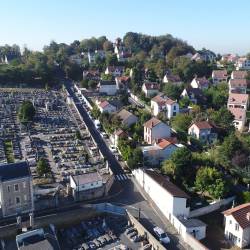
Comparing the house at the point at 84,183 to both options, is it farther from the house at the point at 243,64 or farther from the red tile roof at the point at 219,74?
the house at the point at 243,64

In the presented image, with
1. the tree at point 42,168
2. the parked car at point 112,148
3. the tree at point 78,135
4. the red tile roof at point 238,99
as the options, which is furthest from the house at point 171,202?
the red tile roof at point 238,99

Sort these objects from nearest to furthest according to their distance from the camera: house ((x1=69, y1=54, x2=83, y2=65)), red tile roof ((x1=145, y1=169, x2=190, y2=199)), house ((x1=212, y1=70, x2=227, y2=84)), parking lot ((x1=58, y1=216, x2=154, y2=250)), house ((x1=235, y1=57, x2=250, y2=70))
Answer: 1. parking lot ((x1=58, y1=216, x2=154, y2=250))
2. red tile roof ((x1=145, y1=169, x2=190, y2=199))
3. house ((x1=212, y1=70, x2=227, y2=84))
4. house ((x1=235, y1=57, x2=250, y2=70))
5. house ((x1=69, y1=54, x2=83, y2=65))

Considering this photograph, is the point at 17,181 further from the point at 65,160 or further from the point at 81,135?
the point at 81,135

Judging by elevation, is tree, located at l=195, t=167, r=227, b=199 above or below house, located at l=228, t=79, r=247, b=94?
below

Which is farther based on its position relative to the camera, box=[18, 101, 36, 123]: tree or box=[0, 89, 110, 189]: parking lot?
box=[18, 101, 36, 123]: tree

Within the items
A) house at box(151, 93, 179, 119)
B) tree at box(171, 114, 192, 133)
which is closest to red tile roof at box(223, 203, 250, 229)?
tree at box(171, 114, 192, 133)

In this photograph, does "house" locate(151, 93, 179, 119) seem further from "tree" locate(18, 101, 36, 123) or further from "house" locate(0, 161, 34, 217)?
"house" locate(0, 161, 34, 217)
